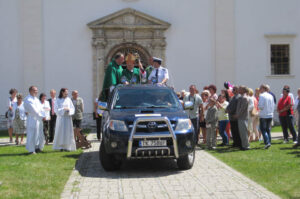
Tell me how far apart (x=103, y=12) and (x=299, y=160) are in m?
13.2

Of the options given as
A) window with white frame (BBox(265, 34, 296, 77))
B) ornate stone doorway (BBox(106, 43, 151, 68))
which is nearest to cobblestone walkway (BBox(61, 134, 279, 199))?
ornate stone doorway (BBox(106, 43, 151, 68))

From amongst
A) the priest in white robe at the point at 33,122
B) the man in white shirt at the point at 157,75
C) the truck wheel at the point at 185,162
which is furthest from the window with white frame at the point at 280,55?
the truck wheel at the point at 185,162

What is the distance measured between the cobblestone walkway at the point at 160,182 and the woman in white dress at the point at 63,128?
229cm

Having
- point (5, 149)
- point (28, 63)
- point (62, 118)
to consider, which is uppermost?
point (28, 63)

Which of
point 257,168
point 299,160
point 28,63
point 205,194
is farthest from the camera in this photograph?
point 28,63

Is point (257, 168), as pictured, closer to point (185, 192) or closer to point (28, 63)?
point (185, 192)

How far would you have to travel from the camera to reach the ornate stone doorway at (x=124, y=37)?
1941 centimetres

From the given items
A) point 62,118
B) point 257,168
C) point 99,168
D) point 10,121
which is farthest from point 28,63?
point 257,168

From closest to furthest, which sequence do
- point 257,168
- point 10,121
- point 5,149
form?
point 257,168
point 5,149
point 10,121

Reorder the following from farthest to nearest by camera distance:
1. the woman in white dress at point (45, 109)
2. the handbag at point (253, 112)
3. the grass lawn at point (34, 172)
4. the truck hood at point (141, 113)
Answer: the handbag at point (253, 112)
the woman in white dress at point (45, 109)
the truck hood at point (141, 113)
the grass lawn at point (34, 172)

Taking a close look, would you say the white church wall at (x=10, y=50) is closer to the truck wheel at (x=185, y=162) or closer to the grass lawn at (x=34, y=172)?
the grass lawn at (x=34, y=172)

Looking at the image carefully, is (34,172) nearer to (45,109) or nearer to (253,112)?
(45,109)

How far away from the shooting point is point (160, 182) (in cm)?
711

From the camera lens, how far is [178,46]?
779 inches
